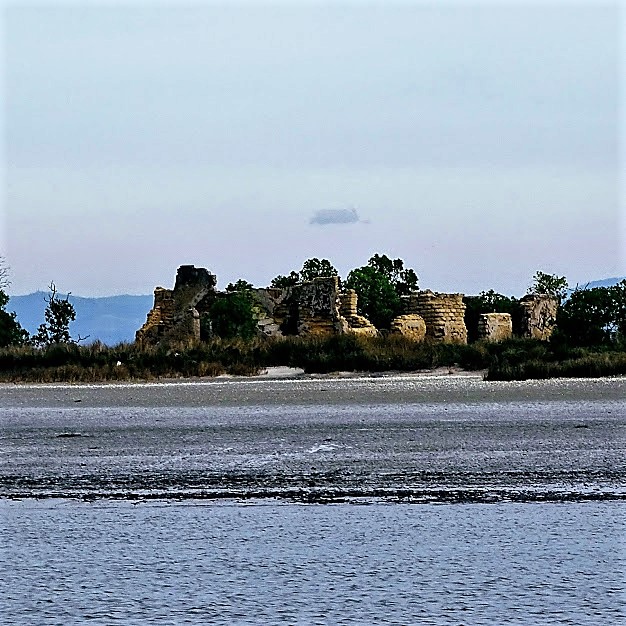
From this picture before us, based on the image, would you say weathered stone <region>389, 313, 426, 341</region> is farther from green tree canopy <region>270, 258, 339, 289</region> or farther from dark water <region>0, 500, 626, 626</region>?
dark water <region>0, 500, 626, 626</region>

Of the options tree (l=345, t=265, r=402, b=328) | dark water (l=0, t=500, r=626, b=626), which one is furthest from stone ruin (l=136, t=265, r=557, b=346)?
dark water (l=0, t=500, r=626, b=626)

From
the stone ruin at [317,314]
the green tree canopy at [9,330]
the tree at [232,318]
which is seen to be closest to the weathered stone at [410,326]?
the stone ruin at [317,314]

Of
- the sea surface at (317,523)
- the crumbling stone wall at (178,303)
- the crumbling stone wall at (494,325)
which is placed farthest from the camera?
the crumbling stone wall at (494,325)

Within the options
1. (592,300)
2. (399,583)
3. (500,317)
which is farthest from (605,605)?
(500,317)

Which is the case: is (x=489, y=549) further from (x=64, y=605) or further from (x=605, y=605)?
(x=64, y=605)

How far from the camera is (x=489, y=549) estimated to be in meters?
6.06

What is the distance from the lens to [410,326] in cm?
3603

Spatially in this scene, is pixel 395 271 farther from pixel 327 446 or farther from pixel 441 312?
pixel 327 446

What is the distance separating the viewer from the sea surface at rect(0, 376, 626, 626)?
5070 millimetres

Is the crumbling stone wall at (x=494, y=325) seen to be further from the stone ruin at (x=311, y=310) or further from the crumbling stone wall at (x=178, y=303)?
the crumbling stone wall at (x=178, y=303)

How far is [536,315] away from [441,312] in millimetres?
4060

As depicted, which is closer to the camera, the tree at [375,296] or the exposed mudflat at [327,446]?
the exposed mudflat at [327,446]

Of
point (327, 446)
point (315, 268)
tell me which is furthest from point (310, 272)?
point (327, 446)

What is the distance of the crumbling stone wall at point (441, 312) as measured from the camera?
3678 centimetres
